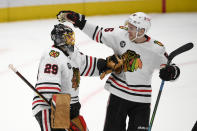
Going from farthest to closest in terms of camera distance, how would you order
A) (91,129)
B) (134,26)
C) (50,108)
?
(91,129)
(134,26)
(50,108)

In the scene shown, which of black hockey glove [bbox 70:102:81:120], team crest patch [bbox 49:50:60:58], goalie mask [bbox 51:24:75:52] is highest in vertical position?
goalie mask [bbox 51:24:75:52]

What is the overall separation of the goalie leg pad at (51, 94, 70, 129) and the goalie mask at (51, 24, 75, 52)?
34cm

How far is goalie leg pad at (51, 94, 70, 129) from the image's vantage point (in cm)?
240

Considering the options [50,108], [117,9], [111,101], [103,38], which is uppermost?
[103,38]

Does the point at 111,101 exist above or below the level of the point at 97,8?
above

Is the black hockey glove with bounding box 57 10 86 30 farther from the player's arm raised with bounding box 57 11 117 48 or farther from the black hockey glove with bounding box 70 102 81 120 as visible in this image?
the black hockey glove with bounding box 70 102 81 120

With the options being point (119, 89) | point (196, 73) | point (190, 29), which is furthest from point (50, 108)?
point (190, 29)

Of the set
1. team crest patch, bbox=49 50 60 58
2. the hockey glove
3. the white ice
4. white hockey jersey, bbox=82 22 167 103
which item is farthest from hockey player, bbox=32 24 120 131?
the white ice

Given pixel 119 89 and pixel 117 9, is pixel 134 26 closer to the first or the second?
pixel 119 89

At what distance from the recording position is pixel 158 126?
4055 mm

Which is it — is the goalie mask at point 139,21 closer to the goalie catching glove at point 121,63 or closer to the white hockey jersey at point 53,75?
the goalie catching glove at point 121,63

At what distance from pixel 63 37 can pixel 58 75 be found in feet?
0.83

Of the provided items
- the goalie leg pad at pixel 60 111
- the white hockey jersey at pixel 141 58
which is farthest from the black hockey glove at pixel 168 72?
the goalie leg pad at pixel 60 111

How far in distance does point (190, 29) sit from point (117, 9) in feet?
6.64
